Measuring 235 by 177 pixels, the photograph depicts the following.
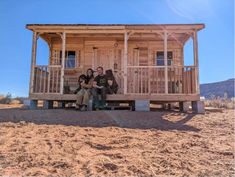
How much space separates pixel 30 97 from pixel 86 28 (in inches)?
130

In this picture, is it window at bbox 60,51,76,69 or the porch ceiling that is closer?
the porch ceiling

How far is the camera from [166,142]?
4.34 meters

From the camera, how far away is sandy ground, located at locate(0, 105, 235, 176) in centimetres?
308

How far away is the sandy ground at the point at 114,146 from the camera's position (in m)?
3.08

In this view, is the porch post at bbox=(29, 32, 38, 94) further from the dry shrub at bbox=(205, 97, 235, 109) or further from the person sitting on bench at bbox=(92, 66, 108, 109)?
the dry shrub at bbox=(205, 97, 235, 109)

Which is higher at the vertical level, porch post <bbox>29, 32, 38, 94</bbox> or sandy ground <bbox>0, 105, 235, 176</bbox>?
porch post <bbox>29, 32, 38, 94</bbox>

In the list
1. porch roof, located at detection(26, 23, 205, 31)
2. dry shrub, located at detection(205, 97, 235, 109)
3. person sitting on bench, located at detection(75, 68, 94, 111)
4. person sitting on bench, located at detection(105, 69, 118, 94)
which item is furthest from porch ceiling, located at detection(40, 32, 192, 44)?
dry shrub, located at detection(205, 97, 235, 109)

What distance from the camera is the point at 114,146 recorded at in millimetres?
4020

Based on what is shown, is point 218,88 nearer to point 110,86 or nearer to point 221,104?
point 221,104

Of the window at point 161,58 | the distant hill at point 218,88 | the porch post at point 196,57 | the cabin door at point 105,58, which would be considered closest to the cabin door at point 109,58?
the cabin door at point 105,58

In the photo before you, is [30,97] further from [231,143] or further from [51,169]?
[231,143]

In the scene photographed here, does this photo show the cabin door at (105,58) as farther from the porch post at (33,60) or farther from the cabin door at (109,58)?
the porch post at (33,60)

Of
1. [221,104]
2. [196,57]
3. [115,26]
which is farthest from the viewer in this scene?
[221,104]

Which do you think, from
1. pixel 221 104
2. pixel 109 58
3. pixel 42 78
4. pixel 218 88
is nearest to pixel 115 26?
pixel 109 58
